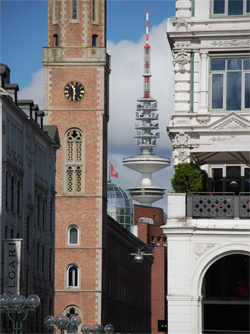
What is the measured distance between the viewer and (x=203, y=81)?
35.6 meters

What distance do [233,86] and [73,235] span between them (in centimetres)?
4282

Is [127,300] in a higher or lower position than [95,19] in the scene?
lower

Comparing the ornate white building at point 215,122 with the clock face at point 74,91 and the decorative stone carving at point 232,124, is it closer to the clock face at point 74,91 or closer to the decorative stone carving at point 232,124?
the decorative stone carving at point 232,124

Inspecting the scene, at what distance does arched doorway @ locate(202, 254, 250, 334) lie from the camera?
3177 cm

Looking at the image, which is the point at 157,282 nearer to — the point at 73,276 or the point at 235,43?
the point at 73,276

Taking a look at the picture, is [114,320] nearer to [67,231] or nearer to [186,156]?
Result: [67,231]

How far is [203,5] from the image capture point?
3606 centimetres

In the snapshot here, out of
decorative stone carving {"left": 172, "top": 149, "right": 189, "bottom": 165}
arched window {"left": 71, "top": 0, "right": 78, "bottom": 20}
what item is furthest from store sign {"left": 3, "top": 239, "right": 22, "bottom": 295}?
arched window {"left": 71, "top": 0, "right": 78, "bottom": 20}

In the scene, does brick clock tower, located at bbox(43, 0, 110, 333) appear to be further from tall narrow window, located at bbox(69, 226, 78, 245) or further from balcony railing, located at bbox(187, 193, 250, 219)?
balcony railing, located at bbox(187, 193, 250, 219)

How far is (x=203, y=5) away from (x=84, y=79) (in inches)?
1671

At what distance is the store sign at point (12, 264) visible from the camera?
158 ft

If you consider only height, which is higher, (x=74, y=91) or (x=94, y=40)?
(x=94, y=40)

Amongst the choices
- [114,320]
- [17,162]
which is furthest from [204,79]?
[114,320]

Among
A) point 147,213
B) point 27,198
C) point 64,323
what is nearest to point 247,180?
point 64,323
